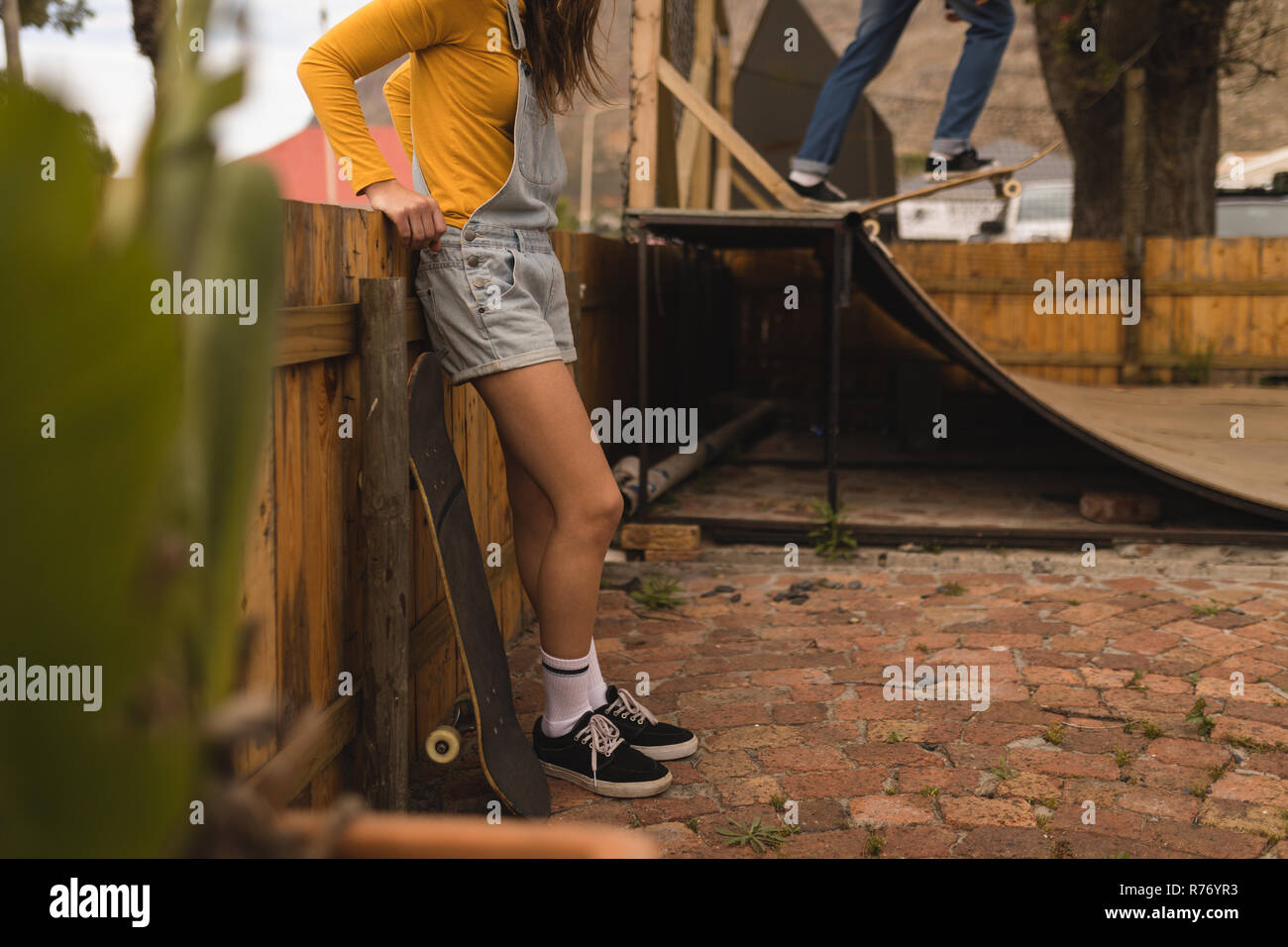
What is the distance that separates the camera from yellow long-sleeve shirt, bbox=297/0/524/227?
2842 millimetres

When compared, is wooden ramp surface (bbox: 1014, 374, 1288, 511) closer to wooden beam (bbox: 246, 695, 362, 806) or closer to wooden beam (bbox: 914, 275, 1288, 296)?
wooden beam (bbox: 914, 275, 1288, 296)

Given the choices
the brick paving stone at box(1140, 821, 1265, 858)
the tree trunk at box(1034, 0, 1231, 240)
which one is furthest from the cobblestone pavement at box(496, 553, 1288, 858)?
the tree trunk at box(1034, 0, 1231, 240)

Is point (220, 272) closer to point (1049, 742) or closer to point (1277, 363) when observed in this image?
point (1049, 742)

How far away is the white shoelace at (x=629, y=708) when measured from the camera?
3602 mm

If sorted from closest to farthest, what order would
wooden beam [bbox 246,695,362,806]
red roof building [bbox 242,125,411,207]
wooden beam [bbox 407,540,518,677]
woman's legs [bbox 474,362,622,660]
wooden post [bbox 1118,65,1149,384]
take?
wooden beam [bbox 246,695,362,806]
woman's legs [bbox 474,362,622,660]
wooden beam [bbox 407,540,518,677]
wooden post [bbox 1118,65,1149,384]
red roof building [bbox 242,125,411,207]

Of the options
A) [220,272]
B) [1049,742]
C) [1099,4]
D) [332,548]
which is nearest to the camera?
[220,272]

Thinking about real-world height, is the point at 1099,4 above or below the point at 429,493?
above

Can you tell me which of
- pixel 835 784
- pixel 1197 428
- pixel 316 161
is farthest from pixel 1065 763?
pixel 316 161

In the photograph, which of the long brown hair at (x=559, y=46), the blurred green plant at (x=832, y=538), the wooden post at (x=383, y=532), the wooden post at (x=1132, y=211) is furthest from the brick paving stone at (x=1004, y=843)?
the wooden post at (x=1132, y=211)

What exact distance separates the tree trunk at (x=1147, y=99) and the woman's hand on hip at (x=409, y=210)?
8.61 meters

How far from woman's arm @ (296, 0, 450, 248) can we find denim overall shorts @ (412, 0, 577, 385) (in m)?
0.13
